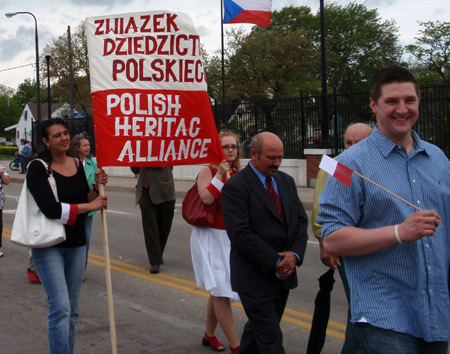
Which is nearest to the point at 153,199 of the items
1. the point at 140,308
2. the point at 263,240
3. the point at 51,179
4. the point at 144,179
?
the point at 144,179

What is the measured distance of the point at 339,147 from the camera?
17906mm

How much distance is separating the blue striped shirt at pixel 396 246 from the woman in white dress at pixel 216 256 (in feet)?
7.62

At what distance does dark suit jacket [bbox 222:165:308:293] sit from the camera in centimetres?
363

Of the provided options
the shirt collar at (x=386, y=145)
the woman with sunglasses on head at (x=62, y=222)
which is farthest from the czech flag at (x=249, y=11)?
the shirt collar at (x=386, y=145)

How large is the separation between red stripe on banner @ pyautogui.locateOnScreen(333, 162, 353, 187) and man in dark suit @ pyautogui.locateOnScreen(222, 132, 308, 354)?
47.9 inches

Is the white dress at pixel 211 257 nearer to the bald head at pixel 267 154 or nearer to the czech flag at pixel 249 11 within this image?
the bald head at pixel 267 154

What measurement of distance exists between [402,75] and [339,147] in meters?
15.6

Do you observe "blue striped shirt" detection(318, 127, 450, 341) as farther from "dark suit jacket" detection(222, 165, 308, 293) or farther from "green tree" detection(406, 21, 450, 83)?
"green tree" detection(406, 21, 450, 83)

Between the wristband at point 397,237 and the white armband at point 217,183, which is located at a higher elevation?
the white armband at point 217,183

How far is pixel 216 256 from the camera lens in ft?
16.3

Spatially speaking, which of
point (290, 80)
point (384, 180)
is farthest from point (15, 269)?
point (290, 80)

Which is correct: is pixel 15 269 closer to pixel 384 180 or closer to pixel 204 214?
pixel 204 214

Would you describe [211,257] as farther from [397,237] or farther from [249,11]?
[249,11]

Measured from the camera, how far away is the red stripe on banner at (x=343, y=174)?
2465mm
